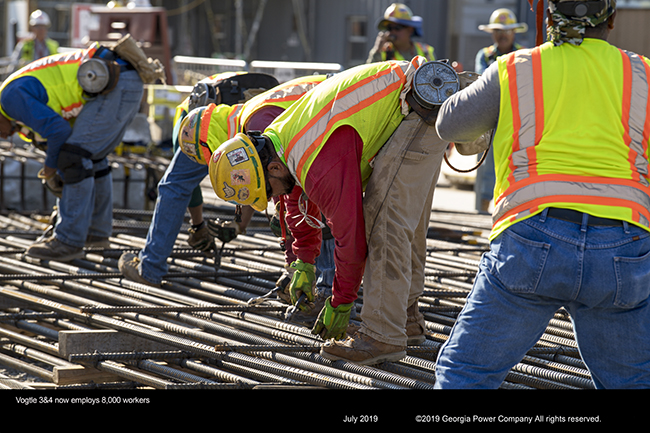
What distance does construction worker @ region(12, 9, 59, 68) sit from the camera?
12.0m

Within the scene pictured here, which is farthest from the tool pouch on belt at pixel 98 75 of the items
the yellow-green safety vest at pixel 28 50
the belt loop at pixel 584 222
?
the yellow-green safety vest at pixel 28 50

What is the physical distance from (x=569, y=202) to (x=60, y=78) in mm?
4038

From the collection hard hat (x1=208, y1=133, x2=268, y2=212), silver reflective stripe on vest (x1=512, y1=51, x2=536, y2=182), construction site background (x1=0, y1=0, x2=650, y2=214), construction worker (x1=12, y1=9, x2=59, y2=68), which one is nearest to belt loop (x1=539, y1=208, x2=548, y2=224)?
silver reflective stripe on vest (x1=512, y1=51, x2=536, y2=182)

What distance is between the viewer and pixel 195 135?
12.6 ft

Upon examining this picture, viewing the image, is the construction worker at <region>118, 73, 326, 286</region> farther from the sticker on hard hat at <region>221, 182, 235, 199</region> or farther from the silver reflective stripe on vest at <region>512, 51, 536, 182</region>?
the silver reflective stripe on vest at <region>512, 51, 536, 182</region>

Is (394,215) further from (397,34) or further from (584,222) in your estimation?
(397,34)

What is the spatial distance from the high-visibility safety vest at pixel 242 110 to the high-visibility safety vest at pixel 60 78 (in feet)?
6.02

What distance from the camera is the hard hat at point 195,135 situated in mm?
3799

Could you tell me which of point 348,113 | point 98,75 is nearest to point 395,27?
point 98,75

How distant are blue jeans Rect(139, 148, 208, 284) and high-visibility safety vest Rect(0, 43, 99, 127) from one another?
1082 mm

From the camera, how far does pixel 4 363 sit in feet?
13.3
